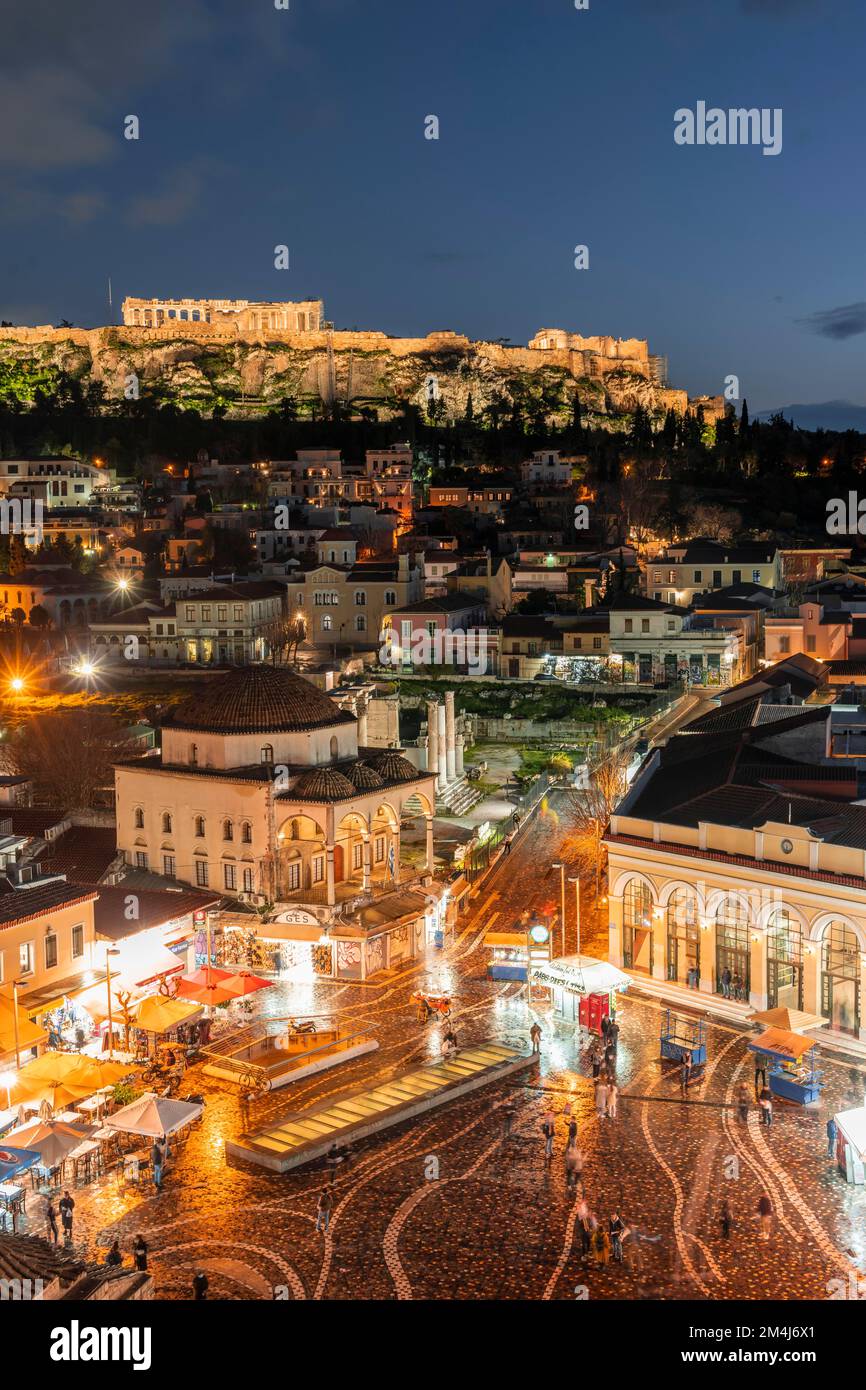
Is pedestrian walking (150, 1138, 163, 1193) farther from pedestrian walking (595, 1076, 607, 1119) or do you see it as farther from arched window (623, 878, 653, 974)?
arched window (623, 878, 653, 974)

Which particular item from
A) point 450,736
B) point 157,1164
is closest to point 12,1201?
point 157,1164

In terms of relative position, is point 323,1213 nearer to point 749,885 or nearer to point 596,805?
point 749,885

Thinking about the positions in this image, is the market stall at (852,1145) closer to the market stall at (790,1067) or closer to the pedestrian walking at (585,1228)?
the market stall at (790,1067)

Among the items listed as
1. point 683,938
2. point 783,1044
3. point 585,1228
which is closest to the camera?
point 585,1228

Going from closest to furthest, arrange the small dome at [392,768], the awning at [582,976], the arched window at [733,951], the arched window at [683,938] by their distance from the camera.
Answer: the awning at [582,976], the arched window at [733,951], the arched window at [683,938], the small dome at [392,768]

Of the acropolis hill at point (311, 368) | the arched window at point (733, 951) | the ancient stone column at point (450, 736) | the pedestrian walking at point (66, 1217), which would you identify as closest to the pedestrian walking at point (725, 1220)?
the arched window at point (733, 951)

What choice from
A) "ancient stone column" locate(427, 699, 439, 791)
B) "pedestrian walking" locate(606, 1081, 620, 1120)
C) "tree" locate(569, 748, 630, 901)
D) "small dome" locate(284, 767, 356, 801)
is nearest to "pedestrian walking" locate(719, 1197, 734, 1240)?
"pedestrian walking" locate(606, 1081, 620, 1120)
